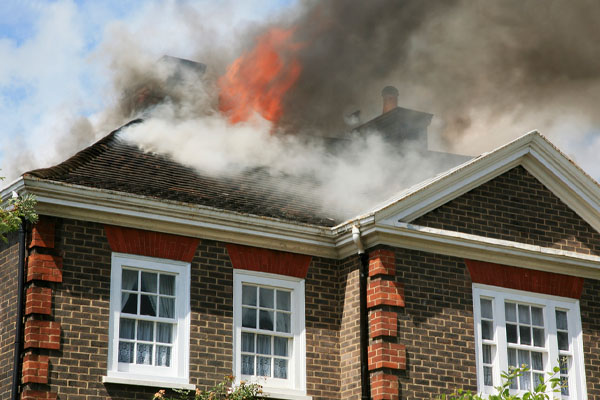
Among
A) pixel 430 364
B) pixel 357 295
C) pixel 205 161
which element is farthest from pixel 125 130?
pixel 430 364

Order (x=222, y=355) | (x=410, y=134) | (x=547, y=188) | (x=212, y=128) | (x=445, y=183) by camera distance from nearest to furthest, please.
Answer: (x=222, y=355)
(x=445, y=183)
(x=547, y=188)
(x=212, y=128)
(x=410, y=134)

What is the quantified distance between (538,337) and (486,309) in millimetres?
1113

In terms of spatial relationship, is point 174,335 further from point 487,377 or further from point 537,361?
point 537,361

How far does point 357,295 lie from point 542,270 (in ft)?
11.5

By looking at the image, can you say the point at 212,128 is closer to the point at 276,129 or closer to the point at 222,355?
the point at 276,129

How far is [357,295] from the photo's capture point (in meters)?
17.3

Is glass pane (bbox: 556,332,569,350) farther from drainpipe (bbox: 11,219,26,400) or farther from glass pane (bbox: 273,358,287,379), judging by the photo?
drainpipe (bbox: 11,219,26,400)

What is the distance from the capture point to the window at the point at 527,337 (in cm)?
1755

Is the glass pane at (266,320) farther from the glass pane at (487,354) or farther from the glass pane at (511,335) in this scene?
the glass pane at (511,335)

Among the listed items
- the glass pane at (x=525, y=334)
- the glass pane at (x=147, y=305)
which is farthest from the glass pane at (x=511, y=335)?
the glass pane at (x=147, y=305)

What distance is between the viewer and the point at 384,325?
1662 cm

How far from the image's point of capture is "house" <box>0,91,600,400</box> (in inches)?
610

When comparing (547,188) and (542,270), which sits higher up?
(547,188)

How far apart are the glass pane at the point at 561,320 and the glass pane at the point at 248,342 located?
548 centimetres
